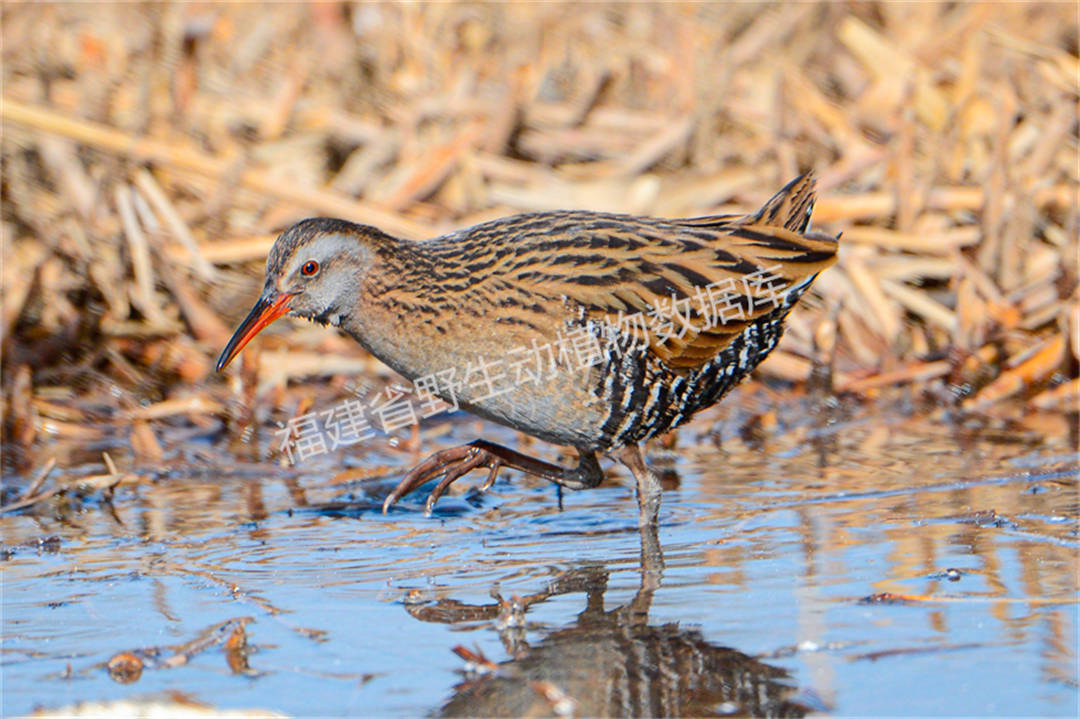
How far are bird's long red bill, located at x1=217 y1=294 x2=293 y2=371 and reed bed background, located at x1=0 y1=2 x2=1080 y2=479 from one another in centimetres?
60

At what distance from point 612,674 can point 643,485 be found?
1.37 metres

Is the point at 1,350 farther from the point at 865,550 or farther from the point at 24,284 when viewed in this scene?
the point at 865,550

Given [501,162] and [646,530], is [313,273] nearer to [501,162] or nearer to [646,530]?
[646,530]

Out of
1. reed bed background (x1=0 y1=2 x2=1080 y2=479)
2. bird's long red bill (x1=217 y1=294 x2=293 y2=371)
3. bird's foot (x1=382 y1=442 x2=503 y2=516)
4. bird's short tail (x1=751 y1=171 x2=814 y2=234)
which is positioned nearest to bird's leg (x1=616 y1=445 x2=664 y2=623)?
bird's foot (x1=382 y1=442 x2=503 y2=516)

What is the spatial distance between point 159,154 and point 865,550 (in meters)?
3.83

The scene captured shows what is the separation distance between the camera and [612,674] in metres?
2.73

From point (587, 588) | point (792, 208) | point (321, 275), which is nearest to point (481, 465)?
point (321, 275)

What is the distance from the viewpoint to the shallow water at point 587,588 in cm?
265

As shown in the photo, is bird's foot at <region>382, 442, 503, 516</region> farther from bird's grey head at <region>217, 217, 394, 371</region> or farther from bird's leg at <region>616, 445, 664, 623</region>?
bird's grey head at <region>217, 217, 394, 371</region>

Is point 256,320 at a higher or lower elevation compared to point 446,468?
higher

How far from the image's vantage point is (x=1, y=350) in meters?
5.36

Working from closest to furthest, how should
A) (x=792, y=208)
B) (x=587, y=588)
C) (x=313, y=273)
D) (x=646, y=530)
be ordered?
1. (x=587, y=588)
2. (x=646, y=530)
3. (x=313, y=273)
4. (x=792, y=208)

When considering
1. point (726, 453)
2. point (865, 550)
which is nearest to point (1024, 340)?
point (726, 453)

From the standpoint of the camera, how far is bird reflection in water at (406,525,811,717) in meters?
2.55
